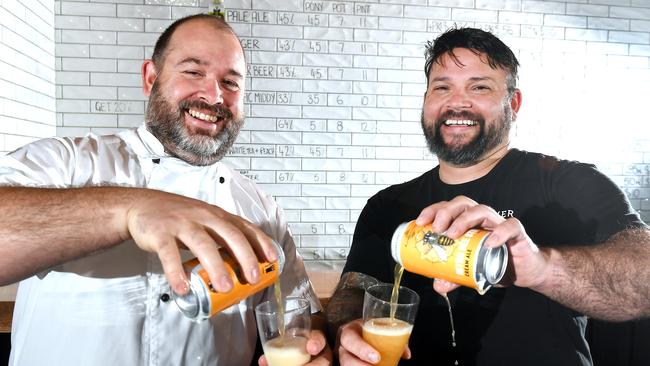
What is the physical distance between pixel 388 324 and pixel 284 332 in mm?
267

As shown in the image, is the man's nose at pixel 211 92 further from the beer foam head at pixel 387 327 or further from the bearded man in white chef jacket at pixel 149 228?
the beer foam head at pixel 387 327

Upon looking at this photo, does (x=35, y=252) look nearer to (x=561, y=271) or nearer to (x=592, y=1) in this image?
(x=561, y=271)

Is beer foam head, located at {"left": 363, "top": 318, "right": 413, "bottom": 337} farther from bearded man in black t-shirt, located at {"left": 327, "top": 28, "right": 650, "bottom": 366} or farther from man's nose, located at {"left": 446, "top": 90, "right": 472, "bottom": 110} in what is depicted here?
man's nose, located at {"left": 446, "top": 90, "right": 472, "bottom": 110}

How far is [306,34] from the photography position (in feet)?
9.73

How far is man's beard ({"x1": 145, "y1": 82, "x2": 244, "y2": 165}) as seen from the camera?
1.71 metres

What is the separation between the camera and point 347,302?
5.55 feet

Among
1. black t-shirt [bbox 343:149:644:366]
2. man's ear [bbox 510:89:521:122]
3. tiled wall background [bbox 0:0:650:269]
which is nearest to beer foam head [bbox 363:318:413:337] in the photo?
black t-shirt [bbox 343:149:644:366]

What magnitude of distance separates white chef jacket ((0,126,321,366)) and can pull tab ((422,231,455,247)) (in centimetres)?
78

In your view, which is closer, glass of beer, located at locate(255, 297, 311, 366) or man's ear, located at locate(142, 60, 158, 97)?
glass of beer, located at locate(255, 297, 311, 366)

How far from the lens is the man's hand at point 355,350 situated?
122cm

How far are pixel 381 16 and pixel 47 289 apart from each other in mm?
2413

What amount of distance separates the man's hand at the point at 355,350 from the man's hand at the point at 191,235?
1.51 feet

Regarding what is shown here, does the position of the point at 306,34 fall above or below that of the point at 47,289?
above

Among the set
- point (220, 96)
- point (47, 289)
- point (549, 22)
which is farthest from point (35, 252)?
point (549, 22)
